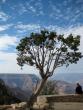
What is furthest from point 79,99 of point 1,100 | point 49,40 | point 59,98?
point 1,100

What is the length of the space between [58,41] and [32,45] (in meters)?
2.95

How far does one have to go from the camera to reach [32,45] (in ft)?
89.5

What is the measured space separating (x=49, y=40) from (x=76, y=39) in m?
3.05

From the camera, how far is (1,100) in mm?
74750

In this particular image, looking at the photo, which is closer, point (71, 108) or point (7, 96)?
point (71, 108)

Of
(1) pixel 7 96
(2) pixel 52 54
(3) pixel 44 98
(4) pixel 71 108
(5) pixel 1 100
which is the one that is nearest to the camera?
(4) pixel 71 108

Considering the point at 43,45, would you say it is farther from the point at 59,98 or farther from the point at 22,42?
the point at 59,98

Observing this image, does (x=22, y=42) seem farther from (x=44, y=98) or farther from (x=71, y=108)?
(x=71, y=108)

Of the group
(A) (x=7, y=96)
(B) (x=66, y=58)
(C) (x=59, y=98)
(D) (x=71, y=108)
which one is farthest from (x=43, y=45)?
(A) (x=7, y=96)

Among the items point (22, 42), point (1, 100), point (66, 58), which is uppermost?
point (22, 42)

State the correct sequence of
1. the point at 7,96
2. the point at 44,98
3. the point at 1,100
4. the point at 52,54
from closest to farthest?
the point at 44,98 → the point at 52,54 → the point at 1,100 → the point at 7,96

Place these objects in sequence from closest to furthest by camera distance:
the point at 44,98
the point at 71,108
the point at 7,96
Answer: the point at 71,108 < the point at 44,98 < the point at 7,96

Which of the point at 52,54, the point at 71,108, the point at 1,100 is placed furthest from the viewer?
the point at 1,100

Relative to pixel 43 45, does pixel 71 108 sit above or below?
below
